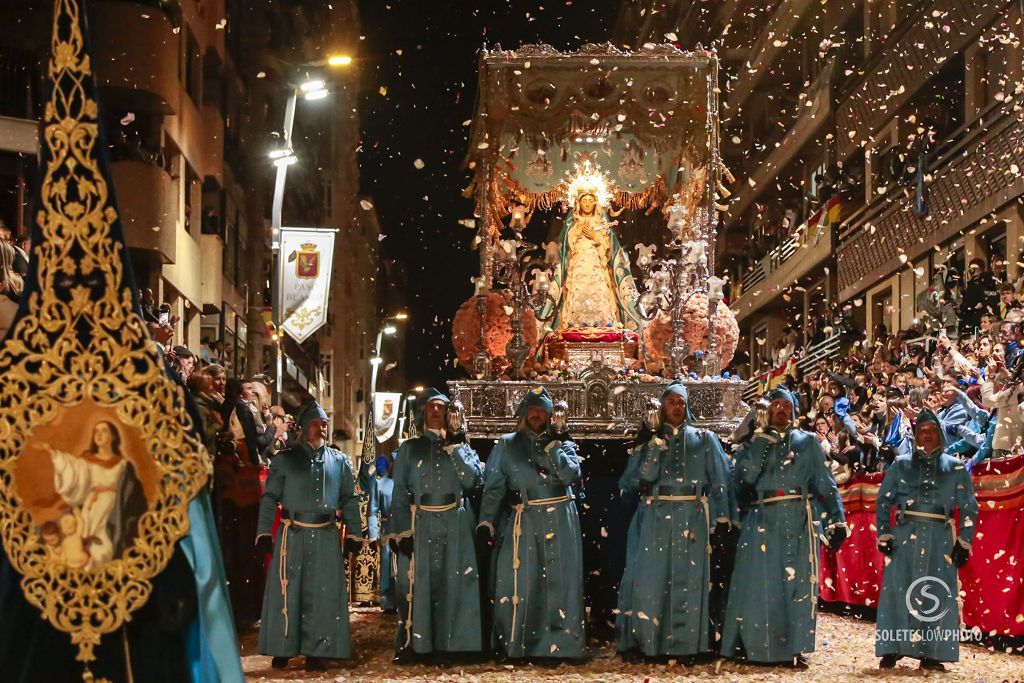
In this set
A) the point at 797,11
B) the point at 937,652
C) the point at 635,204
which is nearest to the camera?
the point at 937,652

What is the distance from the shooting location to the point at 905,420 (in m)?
14.4

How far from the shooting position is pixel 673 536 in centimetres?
1072

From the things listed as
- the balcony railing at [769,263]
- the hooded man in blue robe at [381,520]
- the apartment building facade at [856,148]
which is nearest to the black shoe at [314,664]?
the hooded man in blue robe at [381,520]

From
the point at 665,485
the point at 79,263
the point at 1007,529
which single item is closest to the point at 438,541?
the point at 665,485

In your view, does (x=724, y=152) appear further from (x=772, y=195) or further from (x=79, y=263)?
(x=79, y=263)

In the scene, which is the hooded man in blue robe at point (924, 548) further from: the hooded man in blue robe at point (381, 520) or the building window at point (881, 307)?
the building window at point (881, 307)

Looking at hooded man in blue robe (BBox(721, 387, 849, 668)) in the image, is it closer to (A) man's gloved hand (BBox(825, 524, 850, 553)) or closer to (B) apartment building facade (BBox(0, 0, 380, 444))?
→ (A) man's gloved hand (BBox(825, 524, 850, 553))

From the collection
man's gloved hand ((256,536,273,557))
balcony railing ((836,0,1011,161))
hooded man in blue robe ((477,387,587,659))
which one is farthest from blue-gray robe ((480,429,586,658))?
balcony railing ((836,0,1011,161))

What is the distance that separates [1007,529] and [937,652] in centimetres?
158

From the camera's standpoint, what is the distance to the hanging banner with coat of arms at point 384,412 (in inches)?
1396

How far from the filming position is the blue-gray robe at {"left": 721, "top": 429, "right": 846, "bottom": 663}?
34.0ft

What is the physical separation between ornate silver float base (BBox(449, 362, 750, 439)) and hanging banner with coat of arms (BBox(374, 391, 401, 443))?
21784 mm

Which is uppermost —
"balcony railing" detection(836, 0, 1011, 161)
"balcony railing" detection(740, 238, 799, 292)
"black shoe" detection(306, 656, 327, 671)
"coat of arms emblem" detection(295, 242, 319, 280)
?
"balcony railing" detection(836, 0, 1011, 161)

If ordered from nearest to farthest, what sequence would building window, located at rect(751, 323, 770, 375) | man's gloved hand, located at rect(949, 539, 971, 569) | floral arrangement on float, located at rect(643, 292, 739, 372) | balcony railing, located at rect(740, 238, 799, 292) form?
man's gloved hand, located at rect(949, 539, 971, 569)
floral arrangement on float, located at rect(643, 292, 739, 372)
balcony railing, located at rect(740, 238, 799, 292)
building window, located at rect(751, 323, 770, 375)
